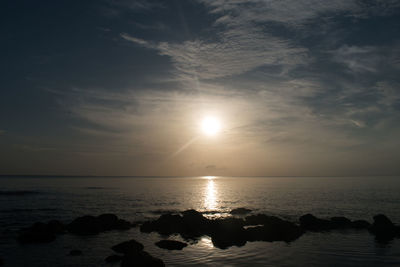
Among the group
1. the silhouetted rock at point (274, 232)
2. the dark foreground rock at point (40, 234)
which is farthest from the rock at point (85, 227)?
the silhouetted rock at point (274, 232)

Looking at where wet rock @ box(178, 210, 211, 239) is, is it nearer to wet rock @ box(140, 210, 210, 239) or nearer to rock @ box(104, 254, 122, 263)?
wet rock @ box(140, 210, 210, 239)

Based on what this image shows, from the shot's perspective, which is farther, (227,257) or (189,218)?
(189,218)

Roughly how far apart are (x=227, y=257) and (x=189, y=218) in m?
14.7

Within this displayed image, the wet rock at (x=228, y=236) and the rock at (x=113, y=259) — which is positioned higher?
the wet rock at (x=228, y=236)

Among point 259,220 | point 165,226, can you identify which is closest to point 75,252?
point 165,226

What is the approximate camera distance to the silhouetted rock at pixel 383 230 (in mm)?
30925

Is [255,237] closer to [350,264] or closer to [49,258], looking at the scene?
[350,264]

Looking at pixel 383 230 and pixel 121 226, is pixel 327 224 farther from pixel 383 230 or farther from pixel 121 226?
pixel 121 226

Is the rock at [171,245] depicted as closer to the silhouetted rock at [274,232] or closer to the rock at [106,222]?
the silhouetted rock at [274,232]

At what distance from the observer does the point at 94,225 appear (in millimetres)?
32938

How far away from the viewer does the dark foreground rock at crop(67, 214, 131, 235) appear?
3241 cm

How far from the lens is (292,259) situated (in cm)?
2203

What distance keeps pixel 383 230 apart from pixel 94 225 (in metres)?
36.4

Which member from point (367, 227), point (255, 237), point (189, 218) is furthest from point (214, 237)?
point (367, 227)
